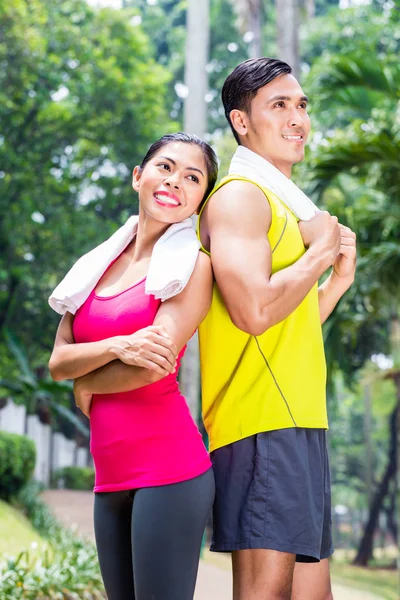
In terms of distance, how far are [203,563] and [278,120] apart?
32.3 ft

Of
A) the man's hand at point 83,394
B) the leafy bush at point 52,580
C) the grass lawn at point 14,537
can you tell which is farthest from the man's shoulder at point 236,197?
the grass lawn at point 14,537

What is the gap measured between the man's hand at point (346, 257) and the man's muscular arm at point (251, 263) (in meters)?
0.18

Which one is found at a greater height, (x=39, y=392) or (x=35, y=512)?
(x=39, y=392)

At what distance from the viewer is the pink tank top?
212 centimetres

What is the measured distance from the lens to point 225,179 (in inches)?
95.0

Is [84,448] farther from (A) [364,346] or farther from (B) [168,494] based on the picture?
(B) [168,494]

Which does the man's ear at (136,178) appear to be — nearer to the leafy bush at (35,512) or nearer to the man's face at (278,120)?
the man's face at (278,120)

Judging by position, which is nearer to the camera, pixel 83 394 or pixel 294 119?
pixel 83 394

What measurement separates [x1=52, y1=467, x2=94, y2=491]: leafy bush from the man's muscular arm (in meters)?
22.7

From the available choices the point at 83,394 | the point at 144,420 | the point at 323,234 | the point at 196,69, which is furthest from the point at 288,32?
the point at 144,420

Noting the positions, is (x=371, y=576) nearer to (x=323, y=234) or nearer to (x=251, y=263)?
(x=323, y=234)

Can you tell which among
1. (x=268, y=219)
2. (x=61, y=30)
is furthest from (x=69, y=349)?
(x=61, y=30)

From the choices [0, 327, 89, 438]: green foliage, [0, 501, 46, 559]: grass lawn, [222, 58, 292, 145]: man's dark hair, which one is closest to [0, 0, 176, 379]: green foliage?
[0, 327, 89, 438]: green foliage

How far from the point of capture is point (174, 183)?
2330 millimetres
